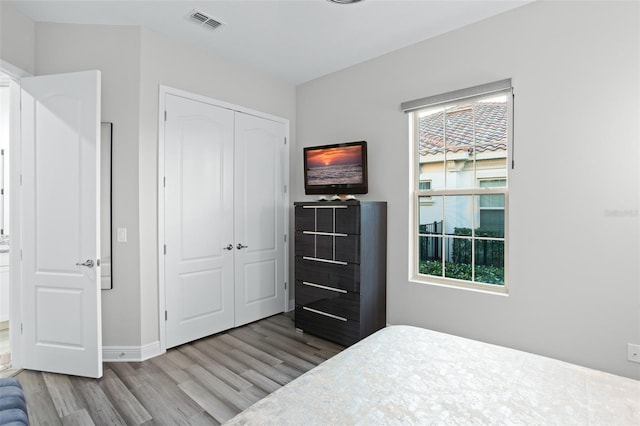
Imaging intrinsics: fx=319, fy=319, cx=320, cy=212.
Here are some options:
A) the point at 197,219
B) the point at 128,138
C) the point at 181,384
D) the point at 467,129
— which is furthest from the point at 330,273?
the point at 128,138

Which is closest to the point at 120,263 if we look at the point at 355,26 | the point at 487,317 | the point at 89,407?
the point at 89,407

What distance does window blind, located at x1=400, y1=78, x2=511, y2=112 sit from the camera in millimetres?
2555

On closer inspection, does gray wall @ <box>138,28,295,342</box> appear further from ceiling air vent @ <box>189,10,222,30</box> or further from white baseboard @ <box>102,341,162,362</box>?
ceiling air vent @ <box>189,10,222,30</box>

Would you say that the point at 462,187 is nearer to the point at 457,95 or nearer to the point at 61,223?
the point at 457,95

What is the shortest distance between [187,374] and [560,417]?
245 cm

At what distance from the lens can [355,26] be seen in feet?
9.13

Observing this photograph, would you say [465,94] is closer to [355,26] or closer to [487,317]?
[355,26]

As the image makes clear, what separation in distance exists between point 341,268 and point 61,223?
7.71 feet

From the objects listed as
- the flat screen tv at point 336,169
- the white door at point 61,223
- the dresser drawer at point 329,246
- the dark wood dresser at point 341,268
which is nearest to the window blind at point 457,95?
the flat screen tv at point 336,169

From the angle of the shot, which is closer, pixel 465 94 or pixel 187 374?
pixel 187 374

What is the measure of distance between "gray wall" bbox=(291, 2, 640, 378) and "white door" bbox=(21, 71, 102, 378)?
2.80 meters

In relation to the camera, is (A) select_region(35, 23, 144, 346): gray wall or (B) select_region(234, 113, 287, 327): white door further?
(B) select_region(234, 113, 287, 327): white door

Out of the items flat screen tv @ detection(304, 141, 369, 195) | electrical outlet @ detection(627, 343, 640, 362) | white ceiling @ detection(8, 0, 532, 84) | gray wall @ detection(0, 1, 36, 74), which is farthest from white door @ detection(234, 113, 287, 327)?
electrical outlet @ detection(627, 343, 640, 362)

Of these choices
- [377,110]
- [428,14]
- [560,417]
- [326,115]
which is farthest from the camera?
[326,115]
